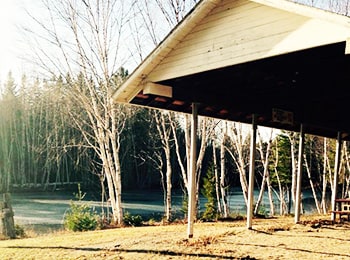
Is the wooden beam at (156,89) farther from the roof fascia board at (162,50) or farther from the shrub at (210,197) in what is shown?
the shrub at (210,197)

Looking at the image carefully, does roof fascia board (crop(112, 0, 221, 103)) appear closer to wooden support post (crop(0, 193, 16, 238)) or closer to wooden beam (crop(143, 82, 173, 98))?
wooden beam (crop(143, 82, 173, 98))

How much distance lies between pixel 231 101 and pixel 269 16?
9.17 feet

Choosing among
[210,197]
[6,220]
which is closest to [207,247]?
[6,220]

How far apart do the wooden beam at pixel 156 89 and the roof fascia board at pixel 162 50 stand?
0.16 metres

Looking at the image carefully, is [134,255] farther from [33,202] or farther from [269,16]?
[33,202]

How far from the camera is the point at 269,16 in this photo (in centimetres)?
482

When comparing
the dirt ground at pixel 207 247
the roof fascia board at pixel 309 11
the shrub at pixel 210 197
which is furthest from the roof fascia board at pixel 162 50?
the shrub at pixel 210 197

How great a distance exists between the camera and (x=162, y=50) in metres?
6.10

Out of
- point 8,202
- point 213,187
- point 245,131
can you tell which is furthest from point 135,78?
point 245,131

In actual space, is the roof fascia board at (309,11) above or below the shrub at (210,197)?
above

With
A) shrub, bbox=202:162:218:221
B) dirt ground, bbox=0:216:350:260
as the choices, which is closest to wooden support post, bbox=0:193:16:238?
dirt ground, bbox=0:216:350:260

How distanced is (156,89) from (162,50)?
701 mm

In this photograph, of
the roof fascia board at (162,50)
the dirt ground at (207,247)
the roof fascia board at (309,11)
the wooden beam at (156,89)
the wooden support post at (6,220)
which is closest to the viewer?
the roof fascia board at (309,11)

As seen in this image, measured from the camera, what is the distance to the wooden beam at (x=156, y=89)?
Answer: 6.38 meters
